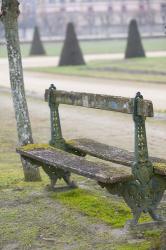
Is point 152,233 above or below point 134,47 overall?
above

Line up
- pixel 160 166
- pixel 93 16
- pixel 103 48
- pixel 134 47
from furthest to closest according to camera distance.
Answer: pixel 93 16, pixel 103 48, pixel 134 47, pixel 160 166

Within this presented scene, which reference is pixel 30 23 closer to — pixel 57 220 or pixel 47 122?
pixel 47 122

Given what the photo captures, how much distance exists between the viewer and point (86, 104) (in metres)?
5.70

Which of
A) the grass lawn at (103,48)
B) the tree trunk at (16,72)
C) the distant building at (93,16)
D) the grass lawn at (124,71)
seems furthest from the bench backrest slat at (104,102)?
the distant building at (93,16)

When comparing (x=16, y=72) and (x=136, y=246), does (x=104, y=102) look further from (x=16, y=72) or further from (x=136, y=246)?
(x=16, y=72)

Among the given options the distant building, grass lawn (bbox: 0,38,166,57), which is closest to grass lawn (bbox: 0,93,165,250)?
grass lawn (bbox: 0,38,166,57)

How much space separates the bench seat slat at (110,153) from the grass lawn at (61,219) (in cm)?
40

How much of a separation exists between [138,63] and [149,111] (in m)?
23.6

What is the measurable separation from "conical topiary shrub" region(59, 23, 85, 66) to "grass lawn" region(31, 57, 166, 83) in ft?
2.00

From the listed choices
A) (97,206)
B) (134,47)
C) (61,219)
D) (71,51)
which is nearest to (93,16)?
(134,47)

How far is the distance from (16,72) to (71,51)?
75.0ft

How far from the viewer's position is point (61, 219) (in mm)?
5410

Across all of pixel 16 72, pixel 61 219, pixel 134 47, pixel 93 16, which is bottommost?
pixel 93 16

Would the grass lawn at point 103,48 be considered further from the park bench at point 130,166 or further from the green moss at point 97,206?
the park bench at point 130,166
